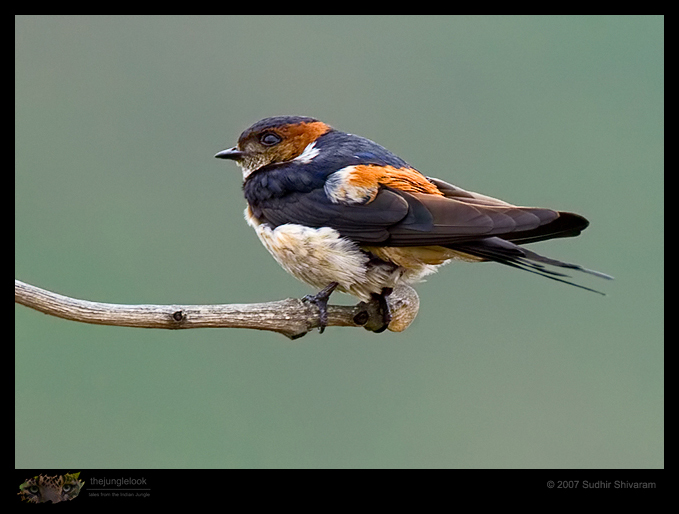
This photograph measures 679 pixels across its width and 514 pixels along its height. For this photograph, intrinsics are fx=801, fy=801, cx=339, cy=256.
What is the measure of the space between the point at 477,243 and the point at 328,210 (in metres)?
0.91

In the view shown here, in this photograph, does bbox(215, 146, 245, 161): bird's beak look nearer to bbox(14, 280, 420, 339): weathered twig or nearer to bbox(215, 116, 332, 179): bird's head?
bbox(215, 116, 332, 179): bird's head

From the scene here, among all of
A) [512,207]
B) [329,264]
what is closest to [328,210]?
[329,264]

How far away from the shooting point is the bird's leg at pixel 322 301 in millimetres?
4461

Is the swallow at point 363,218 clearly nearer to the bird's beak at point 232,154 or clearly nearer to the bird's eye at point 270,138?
the bird's eye at point 270,138

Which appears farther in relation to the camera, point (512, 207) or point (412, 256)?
point (412, 256)

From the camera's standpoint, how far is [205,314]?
4.00 m

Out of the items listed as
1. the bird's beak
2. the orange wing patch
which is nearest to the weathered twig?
the orange wing patch

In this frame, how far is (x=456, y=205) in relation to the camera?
4.25 metres

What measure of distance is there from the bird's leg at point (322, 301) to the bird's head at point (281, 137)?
0.97m

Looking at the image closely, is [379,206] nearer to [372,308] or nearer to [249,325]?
[372,308]
